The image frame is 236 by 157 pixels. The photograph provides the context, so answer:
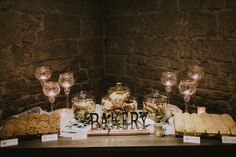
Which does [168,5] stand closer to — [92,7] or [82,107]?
[92,7]

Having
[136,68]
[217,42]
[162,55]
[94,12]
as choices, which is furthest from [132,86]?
[217,42]

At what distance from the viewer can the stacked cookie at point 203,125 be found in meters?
3.13

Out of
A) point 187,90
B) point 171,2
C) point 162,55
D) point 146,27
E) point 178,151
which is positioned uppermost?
point 171,2

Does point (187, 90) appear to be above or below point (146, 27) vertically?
below

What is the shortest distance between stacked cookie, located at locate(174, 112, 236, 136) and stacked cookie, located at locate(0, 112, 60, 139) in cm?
123

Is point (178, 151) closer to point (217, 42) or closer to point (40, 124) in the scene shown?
point (40, 124)

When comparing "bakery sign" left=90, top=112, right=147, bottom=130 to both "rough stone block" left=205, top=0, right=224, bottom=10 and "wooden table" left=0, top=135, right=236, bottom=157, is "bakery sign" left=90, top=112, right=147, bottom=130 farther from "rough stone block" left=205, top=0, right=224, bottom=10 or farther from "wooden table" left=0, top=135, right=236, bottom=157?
"rough stone block" left=205, top=0, right=224, bottom=10

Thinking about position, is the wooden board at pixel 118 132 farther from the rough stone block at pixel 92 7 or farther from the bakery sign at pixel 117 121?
the rough stone block at pixel 92 7

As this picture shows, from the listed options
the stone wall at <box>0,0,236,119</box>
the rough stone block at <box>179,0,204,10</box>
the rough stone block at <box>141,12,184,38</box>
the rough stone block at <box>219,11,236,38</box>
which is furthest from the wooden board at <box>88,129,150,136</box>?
the rough stone block at <box>179,0,204,10</box>

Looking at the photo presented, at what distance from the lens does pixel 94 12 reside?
5.31 metres

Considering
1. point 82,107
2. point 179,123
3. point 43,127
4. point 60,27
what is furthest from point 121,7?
point 43,127

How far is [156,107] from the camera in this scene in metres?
3.37

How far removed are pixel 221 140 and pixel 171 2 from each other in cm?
226

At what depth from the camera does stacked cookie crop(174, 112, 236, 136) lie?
10.3 feet
